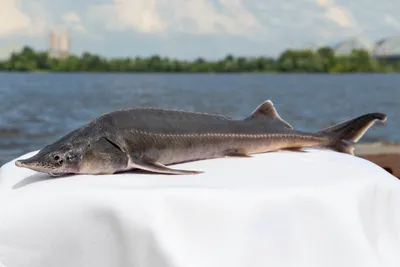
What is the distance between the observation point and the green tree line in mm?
122562

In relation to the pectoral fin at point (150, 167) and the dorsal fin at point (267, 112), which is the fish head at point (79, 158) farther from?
the dorsal fin at point (267, 112)

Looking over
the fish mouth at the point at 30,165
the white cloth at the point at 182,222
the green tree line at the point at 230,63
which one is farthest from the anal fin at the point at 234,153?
the green tree line at the point at 230,63

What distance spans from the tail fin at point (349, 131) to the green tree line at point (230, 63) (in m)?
117

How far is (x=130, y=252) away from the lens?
2.84 m

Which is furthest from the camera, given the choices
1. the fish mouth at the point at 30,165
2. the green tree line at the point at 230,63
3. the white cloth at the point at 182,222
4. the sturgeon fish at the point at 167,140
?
the green tree line at the point at 230,63

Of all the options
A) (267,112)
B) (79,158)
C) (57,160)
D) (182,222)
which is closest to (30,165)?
(57,160)

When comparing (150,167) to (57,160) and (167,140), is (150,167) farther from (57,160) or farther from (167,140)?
(57,160)

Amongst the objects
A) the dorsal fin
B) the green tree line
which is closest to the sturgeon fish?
the dorsal fin

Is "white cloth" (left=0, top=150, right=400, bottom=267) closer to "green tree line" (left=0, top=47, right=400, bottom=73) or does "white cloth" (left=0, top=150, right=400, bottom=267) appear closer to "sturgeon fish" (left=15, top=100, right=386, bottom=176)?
"sturgeon fish" (left=15, top=100, right=386, bottom=176)

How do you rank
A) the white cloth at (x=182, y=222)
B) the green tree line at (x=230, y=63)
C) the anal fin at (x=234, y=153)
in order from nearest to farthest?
the white cloth at (x=182, y=222) < the anal fin at (x=234, y=153) < the green tree line at (x=230, y=63)

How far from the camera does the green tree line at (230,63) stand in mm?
122562

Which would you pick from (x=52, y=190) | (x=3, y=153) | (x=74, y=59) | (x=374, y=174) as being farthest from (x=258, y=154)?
(x=74, y=59)

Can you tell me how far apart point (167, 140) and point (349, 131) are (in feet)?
4.30

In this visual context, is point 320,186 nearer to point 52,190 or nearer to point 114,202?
point 114,202
